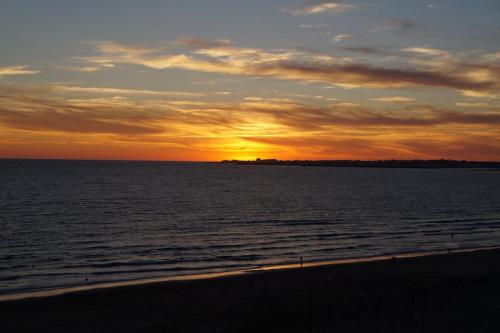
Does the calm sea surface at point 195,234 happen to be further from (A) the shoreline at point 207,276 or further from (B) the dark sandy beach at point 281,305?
(B) the dark sandy beach at point 281,305

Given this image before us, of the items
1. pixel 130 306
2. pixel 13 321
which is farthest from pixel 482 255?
pixel 13 321

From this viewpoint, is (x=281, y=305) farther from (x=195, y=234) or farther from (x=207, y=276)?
(x=195, y=234)

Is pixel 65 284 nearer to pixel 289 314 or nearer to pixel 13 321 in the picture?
pixel 13 321

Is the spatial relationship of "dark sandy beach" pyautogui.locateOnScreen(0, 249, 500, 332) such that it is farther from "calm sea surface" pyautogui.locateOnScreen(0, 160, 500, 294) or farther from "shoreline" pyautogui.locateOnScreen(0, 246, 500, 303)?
"calm sea surface" pyautogui.locateOnScreen(0, 160, 500, 294)

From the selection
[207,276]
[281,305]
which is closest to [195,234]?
[207,276]

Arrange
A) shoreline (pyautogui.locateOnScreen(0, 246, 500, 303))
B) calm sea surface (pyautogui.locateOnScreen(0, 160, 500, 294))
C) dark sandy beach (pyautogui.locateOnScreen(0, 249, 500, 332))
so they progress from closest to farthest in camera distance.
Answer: dark sandy beach (pyautogui.locateOnScreen(0, 249, 500, 332))
shoreline (pyautogui.locateOnScreen(0, 246, 500, 303))
calm sea surface (pyautogui.locateOnScreen(0, 160, 500, 294))

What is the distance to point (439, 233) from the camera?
5628 cm

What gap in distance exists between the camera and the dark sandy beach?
23.1 metres

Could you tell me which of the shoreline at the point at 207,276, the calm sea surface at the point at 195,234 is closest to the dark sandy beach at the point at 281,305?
the shoreline at the point at 207,276

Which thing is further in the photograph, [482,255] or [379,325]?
[482,255]

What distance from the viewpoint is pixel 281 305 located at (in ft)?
87.1

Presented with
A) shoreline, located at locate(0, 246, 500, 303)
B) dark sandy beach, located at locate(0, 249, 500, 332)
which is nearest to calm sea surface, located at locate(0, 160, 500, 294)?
shoreline, located at locate(0, 246, 500, 303)

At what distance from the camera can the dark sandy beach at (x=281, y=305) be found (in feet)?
75.7

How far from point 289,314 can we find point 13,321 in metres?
12.5
